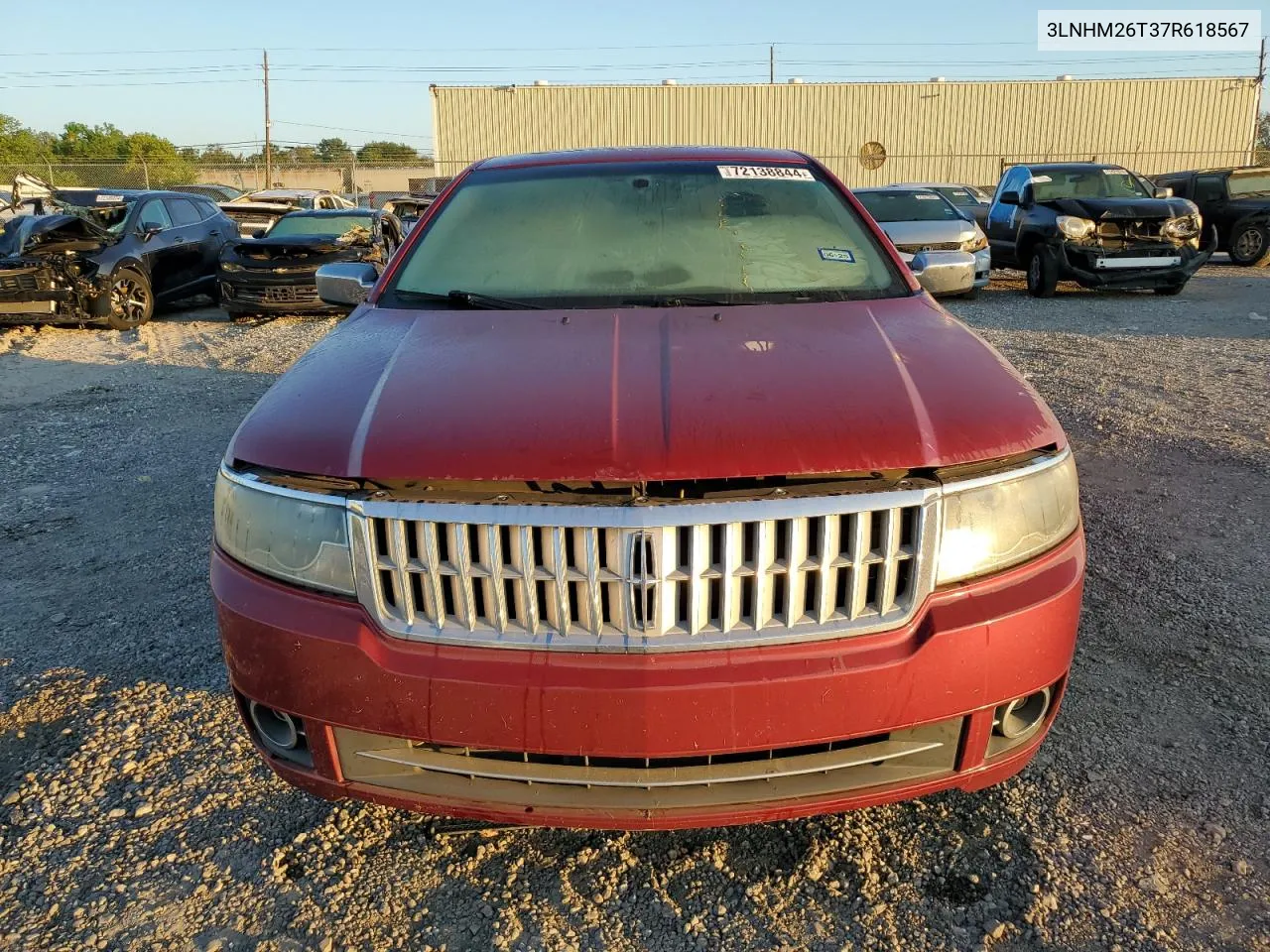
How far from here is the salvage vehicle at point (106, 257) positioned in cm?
1001

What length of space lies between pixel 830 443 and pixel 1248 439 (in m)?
4.68

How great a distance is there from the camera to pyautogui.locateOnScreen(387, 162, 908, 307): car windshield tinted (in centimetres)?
285

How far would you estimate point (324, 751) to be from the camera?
1922 millimetres

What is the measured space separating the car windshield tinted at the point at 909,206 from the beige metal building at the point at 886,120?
2332cm

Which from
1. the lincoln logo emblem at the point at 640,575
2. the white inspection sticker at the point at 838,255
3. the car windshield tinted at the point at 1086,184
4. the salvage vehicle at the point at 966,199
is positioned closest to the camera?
the lincoln logo emblem at the point at 640,575

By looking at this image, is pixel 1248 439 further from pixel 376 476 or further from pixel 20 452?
pixel 20 452

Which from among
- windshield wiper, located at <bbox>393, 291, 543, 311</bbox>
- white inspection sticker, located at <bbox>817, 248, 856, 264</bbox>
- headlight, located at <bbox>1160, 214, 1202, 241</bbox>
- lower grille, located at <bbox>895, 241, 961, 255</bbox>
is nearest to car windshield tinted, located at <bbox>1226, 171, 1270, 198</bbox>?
headlight, located at <bbox>1160, 214, 1202, 241</bbox>

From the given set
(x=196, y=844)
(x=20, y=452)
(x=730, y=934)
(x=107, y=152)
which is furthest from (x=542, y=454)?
(x=107, y=152)

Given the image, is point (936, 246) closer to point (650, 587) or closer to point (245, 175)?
point (650, 587)

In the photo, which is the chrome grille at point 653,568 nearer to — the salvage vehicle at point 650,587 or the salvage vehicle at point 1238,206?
the salvage vehicle at point 650,587

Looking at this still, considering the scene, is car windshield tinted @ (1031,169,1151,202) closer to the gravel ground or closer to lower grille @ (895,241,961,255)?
lower grille @ (895,241,961,255)

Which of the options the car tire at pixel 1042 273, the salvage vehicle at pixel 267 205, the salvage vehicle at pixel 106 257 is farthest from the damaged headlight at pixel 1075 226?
the salvage vehicle at pixel 267 205

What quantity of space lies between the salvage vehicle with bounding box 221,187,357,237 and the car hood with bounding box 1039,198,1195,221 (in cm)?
1232

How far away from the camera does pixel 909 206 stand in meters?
11.9
